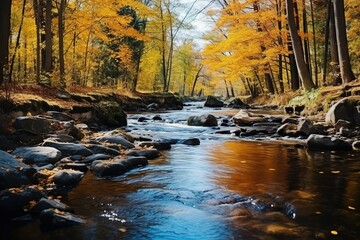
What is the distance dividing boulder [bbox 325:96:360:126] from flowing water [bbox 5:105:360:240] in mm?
3526

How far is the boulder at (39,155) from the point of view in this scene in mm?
5793

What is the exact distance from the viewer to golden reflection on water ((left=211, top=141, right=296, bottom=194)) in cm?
517

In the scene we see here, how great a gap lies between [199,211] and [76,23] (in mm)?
15943

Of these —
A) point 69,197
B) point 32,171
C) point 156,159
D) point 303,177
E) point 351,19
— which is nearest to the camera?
point 69,197

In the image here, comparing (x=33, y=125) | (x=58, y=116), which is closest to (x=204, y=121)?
(x=58, y=116)

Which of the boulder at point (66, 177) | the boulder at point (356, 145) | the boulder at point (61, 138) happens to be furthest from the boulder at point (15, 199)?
the boulder at point (356, 145)

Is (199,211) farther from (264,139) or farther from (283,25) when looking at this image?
(283,25)

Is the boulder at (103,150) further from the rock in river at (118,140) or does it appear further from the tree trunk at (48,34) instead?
the tree trunk at (48,34)

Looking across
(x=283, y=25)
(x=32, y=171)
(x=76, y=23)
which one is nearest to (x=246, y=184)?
(x=32, y=171)

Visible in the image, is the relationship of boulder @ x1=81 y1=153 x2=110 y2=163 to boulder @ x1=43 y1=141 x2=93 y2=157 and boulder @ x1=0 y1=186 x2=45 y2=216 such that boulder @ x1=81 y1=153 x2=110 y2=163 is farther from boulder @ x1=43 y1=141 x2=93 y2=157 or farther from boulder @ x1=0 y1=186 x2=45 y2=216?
boulder @ x1=0 y1=186 x2=45 y2=216

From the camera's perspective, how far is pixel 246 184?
5.27 m

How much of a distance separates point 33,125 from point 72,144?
4.49ft

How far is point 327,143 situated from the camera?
27.0 feet

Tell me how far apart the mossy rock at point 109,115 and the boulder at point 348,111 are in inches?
273
